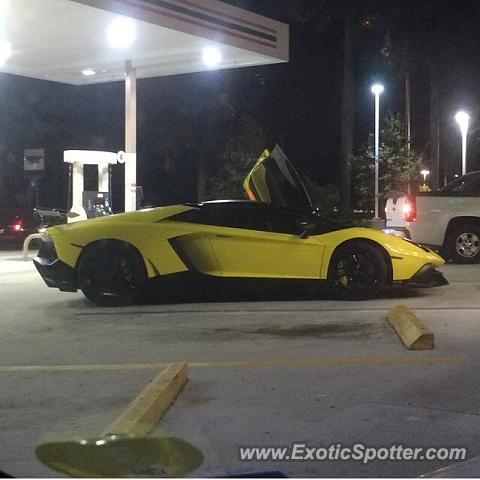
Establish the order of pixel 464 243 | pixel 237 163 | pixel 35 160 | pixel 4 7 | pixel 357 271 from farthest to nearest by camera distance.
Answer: pixel 237 163
pixel 35 160
pixel 464 243
pixel 4 7
pixel 357 271

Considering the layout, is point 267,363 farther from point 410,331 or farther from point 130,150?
point 130,150

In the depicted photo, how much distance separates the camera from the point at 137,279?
942 cm

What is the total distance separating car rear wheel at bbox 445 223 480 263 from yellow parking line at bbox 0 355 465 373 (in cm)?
811

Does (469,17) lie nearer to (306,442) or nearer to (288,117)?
(288,117)

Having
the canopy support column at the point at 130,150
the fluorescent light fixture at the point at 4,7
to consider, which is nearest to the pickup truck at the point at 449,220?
the canopy support column at the point at 130,150

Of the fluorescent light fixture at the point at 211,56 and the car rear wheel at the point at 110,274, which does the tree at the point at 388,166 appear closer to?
the fluorescent light fixture at the point at 211,56

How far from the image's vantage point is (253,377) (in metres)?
5.84

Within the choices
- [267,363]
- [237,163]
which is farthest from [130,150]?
[267,363]

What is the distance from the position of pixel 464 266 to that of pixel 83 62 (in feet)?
34.7

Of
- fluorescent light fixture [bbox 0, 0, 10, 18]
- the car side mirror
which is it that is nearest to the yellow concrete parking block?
the car side mirror

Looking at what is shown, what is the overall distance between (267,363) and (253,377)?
451 mm

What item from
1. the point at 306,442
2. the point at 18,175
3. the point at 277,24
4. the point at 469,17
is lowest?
the point at 306,442

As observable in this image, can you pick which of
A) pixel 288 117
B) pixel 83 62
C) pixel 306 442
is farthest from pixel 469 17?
pixel 306 442

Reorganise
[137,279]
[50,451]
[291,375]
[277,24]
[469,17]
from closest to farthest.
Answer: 1. [50,451]
2. [291,375]
3. [137,279]
4. [277,24]
5. [469,17]
